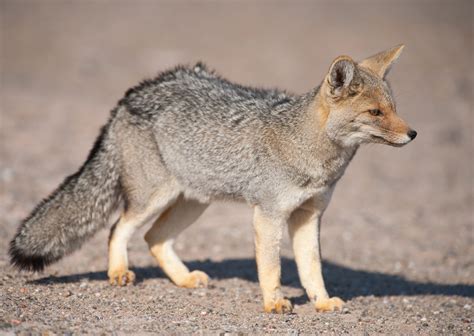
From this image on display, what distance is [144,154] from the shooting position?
850 centimetres

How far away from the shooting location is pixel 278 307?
305 inches

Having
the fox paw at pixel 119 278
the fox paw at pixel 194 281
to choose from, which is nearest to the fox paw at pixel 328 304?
the fox paw at pixel 194 281

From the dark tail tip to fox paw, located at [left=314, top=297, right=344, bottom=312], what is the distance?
3131 mm

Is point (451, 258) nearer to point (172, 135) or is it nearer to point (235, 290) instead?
point (235, 290)

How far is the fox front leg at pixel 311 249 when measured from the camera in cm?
805

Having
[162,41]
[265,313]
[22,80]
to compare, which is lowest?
[265,313]

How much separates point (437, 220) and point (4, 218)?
805 cm

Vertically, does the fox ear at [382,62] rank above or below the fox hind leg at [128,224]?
above

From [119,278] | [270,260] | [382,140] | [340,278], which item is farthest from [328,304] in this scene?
[119,278]

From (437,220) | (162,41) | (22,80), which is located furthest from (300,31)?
(437,220)

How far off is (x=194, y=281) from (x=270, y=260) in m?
1.36

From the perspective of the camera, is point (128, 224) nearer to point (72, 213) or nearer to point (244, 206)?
point (72, 213)

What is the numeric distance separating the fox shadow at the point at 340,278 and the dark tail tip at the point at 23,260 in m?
0.70

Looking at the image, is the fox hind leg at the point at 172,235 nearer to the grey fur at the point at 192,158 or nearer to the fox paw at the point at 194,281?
the fox paw at the point at 194,281
